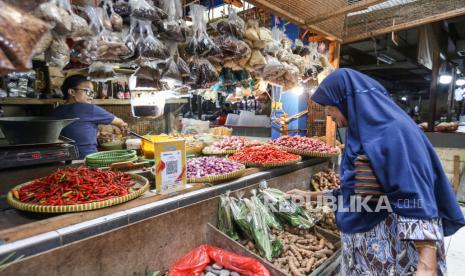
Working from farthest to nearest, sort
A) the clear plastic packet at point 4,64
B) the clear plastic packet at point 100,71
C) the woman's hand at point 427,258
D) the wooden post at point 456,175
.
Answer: the wooden post at point 456,175 < the clear plastic packet at point 100,71 < the woman's hand at point 427,258 < the clear plastic packet at point 4,64

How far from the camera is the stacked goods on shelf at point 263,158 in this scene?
3.08 metres

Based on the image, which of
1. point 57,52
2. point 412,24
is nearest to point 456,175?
point 412,24

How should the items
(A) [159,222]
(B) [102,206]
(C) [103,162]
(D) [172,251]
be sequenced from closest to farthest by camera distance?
(B) [102,206] → (A) [159,222] → (D) [172,251] → (C) [103,162]

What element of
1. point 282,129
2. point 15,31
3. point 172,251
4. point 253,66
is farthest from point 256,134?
point 15,31

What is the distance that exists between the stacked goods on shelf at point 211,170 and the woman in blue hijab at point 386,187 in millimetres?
1042

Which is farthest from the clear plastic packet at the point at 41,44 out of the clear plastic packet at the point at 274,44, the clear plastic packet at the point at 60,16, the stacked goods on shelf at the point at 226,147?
the clear plastic packet at the point at 274,44

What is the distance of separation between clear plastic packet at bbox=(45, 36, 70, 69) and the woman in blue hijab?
1.79 metres

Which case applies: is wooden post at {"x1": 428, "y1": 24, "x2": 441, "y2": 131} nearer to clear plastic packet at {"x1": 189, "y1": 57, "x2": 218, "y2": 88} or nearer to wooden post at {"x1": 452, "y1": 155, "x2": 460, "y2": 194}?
wooden post at {"x1": 452, "y1": 155, "x2": 460, "y2": 194}

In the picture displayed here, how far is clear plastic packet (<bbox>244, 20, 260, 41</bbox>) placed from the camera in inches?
131

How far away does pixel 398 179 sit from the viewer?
4.47 feet

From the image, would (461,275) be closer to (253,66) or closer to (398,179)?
(398,179)

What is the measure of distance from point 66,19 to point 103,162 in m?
1.35

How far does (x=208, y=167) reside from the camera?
2.67m

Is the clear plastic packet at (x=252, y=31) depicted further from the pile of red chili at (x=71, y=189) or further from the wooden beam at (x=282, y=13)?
the pile of red chili at (x=71, y=189)
